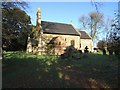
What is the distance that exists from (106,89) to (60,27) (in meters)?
60.4

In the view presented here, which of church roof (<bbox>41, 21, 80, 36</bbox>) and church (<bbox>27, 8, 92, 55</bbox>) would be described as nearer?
church (<bbox>27, 8, 92, 55</bbox>)

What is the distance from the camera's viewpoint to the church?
57156 mm

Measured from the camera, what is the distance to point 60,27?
71.9m

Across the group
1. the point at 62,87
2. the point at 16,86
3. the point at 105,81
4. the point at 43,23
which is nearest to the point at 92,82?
the point at 105,81

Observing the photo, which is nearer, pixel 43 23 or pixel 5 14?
pixel 5 14

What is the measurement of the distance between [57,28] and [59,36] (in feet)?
27.3

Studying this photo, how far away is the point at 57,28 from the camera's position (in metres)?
70.5

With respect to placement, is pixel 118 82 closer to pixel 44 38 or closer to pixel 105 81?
pixel 105 81

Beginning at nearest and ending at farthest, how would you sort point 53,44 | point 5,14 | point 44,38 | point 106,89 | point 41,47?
point 106,89
point 5,14
point 41,47
point 53,44
point 44,38

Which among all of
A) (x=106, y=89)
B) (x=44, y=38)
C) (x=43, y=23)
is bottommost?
(x=106, y=89)

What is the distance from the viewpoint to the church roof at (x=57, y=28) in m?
67.0

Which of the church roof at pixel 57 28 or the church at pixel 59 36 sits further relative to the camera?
the church roof at pixel 57 28

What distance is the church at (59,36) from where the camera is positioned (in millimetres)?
57156

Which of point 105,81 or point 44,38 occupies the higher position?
point 44,38
